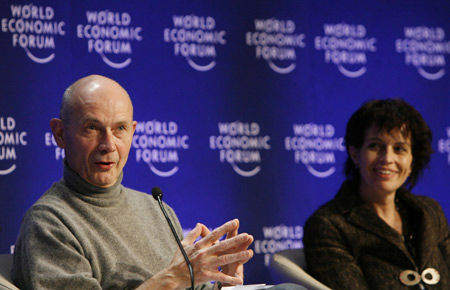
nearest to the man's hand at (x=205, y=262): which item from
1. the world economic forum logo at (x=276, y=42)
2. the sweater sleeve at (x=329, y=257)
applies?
the sweater sleeve at (x=329, y=257)

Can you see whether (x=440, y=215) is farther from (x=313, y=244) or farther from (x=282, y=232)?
(x=282, y=232)

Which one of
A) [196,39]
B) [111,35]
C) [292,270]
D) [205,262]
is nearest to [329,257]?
[292,270]

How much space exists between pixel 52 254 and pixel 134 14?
7.27 feet

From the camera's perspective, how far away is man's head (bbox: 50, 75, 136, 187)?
2744 mm

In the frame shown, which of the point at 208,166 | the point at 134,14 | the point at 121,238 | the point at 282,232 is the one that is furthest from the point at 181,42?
the point at 121,238

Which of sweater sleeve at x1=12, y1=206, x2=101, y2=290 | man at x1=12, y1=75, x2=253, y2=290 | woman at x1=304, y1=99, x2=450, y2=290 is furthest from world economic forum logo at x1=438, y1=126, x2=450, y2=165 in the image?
sweater sleeve at x1=12, y1=206, x2=101, y2=290

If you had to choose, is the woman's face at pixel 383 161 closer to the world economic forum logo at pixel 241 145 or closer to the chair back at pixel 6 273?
the world economic forum logo at pixel 241 145

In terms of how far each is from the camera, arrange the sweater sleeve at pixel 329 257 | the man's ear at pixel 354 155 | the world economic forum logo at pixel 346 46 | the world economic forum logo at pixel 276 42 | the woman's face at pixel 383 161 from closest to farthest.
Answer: the sweater sleeve at pixel 329 257, the woman's face at pixel 383 161, the man's ear at pixel 354 155, the world economic forum logo at pixel 276 42, the world economic forum logo at pixel 346 46

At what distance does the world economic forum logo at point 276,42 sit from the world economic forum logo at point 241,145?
463mm

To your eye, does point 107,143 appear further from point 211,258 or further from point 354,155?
point 354,155

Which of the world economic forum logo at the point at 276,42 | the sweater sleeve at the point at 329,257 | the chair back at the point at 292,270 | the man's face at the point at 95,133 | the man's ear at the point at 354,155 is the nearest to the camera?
the man's face at the point at 95,133

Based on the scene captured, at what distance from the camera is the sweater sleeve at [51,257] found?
96.5 inches

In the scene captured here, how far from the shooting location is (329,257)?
3365 mm

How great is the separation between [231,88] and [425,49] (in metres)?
1.54
